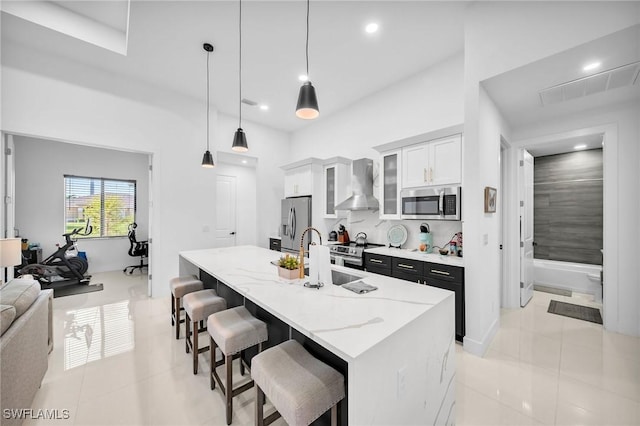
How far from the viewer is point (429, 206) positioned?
3162 millimetres

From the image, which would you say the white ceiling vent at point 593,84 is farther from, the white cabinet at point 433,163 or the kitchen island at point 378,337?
the kitchen island at point 378,337

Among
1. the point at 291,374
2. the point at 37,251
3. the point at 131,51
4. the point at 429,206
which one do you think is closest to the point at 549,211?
Answer: the point at 429,206

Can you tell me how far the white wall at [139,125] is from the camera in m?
3.19

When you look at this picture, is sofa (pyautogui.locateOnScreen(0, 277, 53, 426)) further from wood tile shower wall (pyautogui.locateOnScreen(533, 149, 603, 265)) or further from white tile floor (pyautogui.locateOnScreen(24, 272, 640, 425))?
wood tile shower wall (pyautogui.locateOnScreen(533, 149, 603, 265))

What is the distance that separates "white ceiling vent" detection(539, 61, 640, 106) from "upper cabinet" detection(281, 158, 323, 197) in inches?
127

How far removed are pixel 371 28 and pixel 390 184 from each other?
1907 mm

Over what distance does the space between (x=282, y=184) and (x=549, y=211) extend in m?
5.58

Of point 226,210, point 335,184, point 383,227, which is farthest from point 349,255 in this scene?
point 226,210

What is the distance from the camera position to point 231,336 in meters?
1.69

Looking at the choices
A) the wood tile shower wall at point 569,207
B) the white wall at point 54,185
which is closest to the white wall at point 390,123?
the wood tile shower wall at point 569,207

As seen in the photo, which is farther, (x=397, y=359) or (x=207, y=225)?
(x=207, y=225)

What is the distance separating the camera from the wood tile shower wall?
4586 millimetres

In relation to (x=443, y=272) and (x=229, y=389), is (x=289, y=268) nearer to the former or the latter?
(x=229, y=389)

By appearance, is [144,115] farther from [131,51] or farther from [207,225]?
[207,225]
